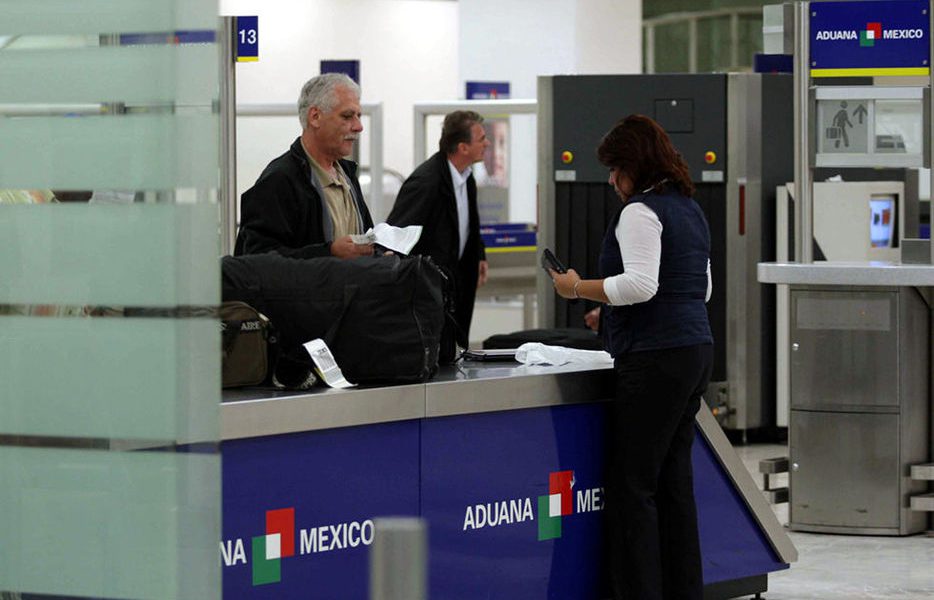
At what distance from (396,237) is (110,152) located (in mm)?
1974

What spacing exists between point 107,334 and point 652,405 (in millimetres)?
2351

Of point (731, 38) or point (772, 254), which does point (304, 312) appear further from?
point (731, 38)

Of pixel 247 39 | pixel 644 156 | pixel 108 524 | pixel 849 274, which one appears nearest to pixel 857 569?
pixel 849 274

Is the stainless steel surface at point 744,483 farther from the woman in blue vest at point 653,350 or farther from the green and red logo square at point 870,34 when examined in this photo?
the green and red logo square at point 870,34

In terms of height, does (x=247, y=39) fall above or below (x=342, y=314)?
above

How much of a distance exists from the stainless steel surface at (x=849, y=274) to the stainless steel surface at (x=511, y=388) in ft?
6.43

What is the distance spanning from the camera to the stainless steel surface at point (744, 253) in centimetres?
935

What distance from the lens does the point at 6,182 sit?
2.63m

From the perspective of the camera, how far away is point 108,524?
2605 mm

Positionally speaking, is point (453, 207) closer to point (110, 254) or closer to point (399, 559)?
point (110, 254)

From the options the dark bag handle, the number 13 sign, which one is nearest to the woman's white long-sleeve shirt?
the dark bag handle

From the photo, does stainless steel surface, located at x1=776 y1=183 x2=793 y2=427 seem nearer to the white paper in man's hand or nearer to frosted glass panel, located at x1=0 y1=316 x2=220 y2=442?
the white paper in man's hand

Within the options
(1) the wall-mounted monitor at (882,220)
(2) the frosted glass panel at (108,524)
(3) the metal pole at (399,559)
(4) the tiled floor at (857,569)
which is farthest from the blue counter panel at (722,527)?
(1) the wall-mounted monitor at (882,220)

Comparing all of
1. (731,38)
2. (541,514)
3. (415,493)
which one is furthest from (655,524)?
(731,38)
